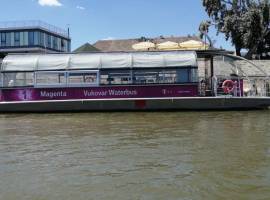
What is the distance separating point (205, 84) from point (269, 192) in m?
14.2

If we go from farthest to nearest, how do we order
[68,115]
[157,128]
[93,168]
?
[68,115] < [157,128] < [93,168]

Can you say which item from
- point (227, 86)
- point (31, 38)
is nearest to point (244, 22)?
point (227, 86)

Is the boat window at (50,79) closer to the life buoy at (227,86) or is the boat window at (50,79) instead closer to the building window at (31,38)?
the life buoy at (227,86)

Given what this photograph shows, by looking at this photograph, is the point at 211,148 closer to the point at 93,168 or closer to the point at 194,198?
the point at 93,168

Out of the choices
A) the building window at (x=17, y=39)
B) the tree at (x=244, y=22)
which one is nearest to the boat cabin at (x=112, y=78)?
the tree at (x=244, y=22)

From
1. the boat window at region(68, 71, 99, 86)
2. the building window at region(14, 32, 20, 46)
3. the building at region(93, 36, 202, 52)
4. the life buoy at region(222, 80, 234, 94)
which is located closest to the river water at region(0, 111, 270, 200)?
the life buoy at region(222, 80, 234, 94)

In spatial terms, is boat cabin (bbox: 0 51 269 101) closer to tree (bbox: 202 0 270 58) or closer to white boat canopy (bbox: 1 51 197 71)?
white boat canopy (bbox: 1 51 197 71)

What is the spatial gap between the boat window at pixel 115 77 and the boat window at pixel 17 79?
9.53 ft

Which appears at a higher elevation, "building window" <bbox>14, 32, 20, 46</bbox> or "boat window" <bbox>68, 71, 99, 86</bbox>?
"building window" <bbox>14, 32, 20, 46</bbox>

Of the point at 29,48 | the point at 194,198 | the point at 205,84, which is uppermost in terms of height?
the point at 29,48

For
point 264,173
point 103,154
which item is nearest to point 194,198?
point 264,173

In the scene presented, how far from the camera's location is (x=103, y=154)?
9.69m

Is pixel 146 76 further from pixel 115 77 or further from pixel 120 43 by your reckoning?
pixel 120 43

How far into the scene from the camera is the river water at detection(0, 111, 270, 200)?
6828mm
